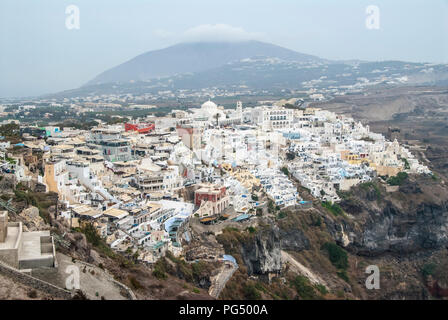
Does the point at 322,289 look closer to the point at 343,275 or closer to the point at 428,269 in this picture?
the point at 343,275

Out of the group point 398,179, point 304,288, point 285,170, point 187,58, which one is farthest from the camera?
point 187,58

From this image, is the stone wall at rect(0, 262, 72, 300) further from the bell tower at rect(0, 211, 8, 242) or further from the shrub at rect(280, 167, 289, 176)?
the shrub at rect(280, 167, 289, 176)

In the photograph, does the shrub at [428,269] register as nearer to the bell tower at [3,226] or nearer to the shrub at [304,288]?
the shrub at [304,288]

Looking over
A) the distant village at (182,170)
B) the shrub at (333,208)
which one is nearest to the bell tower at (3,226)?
the distant village at (182,170)

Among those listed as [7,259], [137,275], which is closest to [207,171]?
[137,275]

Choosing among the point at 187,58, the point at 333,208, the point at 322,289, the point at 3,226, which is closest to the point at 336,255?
the point at 322,289

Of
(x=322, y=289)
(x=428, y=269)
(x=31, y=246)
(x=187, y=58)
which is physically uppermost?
(x=187, y=58)
